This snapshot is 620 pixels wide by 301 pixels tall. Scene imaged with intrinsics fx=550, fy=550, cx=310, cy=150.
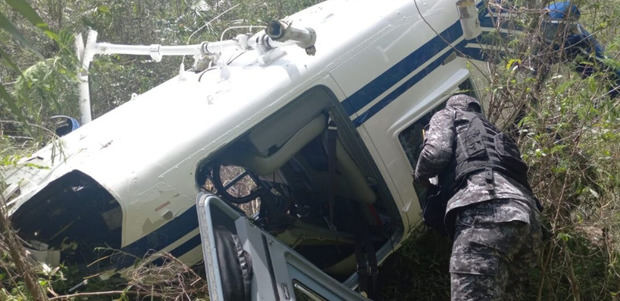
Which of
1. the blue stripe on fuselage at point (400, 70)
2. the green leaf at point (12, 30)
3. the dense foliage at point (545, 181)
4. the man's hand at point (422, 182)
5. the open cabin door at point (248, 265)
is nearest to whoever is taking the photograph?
the green leaf at point (12, 30)

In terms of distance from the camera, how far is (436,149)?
3.05m

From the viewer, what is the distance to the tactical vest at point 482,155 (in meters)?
2.92

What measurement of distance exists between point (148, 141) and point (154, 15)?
4.98m

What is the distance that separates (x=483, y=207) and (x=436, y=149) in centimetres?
42

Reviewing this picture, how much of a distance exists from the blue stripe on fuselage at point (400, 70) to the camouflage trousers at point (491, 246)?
89 cm

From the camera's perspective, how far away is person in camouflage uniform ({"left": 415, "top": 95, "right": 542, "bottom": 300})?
2.74 meters

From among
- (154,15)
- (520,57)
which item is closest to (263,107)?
(520,57)

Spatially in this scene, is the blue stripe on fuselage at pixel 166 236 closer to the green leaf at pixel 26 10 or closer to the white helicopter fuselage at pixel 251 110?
the white helicopter fuselage at pixel 251 110

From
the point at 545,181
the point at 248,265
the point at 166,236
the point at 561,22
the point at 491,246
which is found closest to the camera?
the point at 248,265

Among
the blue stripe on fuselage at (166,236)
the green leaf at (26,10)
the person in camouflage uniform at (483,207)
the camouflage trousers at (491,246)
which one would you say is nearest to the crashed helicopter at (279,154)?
the blue stripe on fuselage at (166,236)

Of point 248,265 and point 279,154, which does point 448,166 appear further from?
point 248,265

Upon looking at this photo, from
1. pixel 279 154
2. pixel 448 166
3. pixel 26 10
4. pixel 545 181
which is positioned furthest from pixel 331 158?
pixel 26 10

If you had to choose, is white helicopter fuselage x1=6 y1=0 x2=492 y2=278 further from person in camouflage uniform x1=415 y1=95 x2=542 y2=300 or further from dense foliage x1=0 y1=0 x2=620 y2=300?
person in camouflage uniform x1=415 y1=95 x2=542 y2=300

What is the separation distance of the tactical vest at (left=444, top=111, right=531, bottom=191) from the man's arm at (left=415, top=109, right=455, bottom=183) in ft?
0.19
